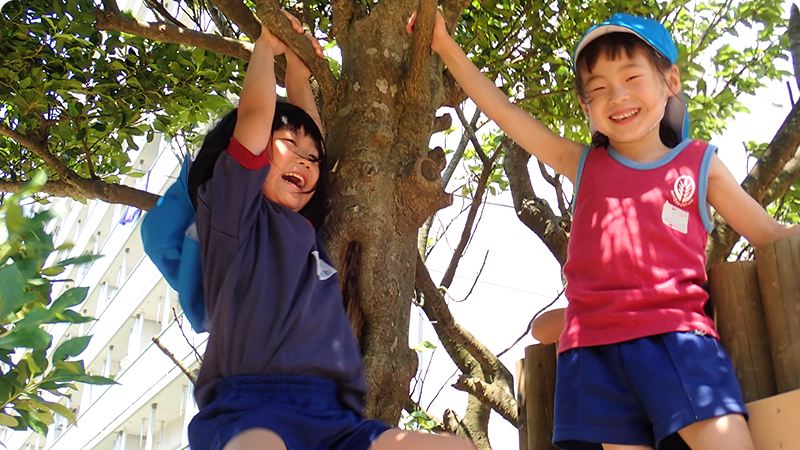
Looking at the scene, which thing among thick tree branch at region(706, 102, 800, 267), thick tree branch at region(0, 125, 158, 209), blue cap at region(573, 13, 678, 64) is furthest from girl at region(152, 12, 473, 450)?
thick tree branch at region(706, 102, 800, 267)

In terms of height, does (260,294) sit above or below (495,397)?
below

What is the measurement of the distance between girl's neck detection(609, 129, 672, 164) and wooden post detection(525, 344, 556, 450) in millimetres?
712

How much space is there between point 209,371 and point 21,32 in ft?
6.57

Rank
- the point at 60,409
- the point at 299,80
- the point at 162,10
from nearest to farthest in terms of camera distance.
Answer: the point at 60,409
the point at 299,80
the point at 162,10

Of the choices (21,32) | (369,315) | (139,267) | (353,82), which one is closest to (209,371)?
(369,315)

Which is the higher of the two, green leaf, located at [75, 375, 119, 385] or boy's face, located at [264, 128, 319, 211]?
boy's face, located at [264, 128, 319, 211]

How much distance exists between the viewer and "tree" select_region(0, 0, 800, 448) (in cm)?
235

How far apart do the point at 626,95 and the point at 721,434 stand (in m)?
0.98

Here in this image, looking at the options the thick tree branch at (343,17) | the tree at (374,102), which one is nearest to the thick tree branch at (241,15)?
the tree at (374,102)

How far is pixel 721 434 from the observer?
6.01ft

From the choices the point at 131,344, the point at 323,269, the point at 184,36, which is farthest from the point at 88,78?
the point at 131,344

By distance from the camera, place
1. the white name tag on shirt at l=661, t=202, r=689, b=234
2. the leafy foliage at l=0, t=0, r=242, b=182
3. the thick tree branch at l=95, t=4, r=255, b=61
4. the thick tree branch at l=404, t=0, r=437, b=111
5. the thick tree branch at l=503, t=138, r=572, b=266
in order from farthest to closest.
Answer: the thick tree branch at l=503, t=138, r=572, b=266
the leafy foliage at l=0, t=0, r=242, b=182
the thick tree branch at l=95, t=4, r=255, b=61
the thick tree branch at l=404, t=0, r=437, b=111
the white name tag on shirt at l=661, t=202, r=689, b=234

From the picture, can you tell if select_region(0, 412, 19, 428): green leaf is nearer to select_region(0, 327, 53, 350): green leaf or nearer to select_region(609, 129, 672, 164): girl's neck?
select_region(0, 327, 53, 350): green leaf

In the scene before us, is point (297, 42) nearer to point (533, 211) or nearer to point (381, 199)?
point (381, 199)
